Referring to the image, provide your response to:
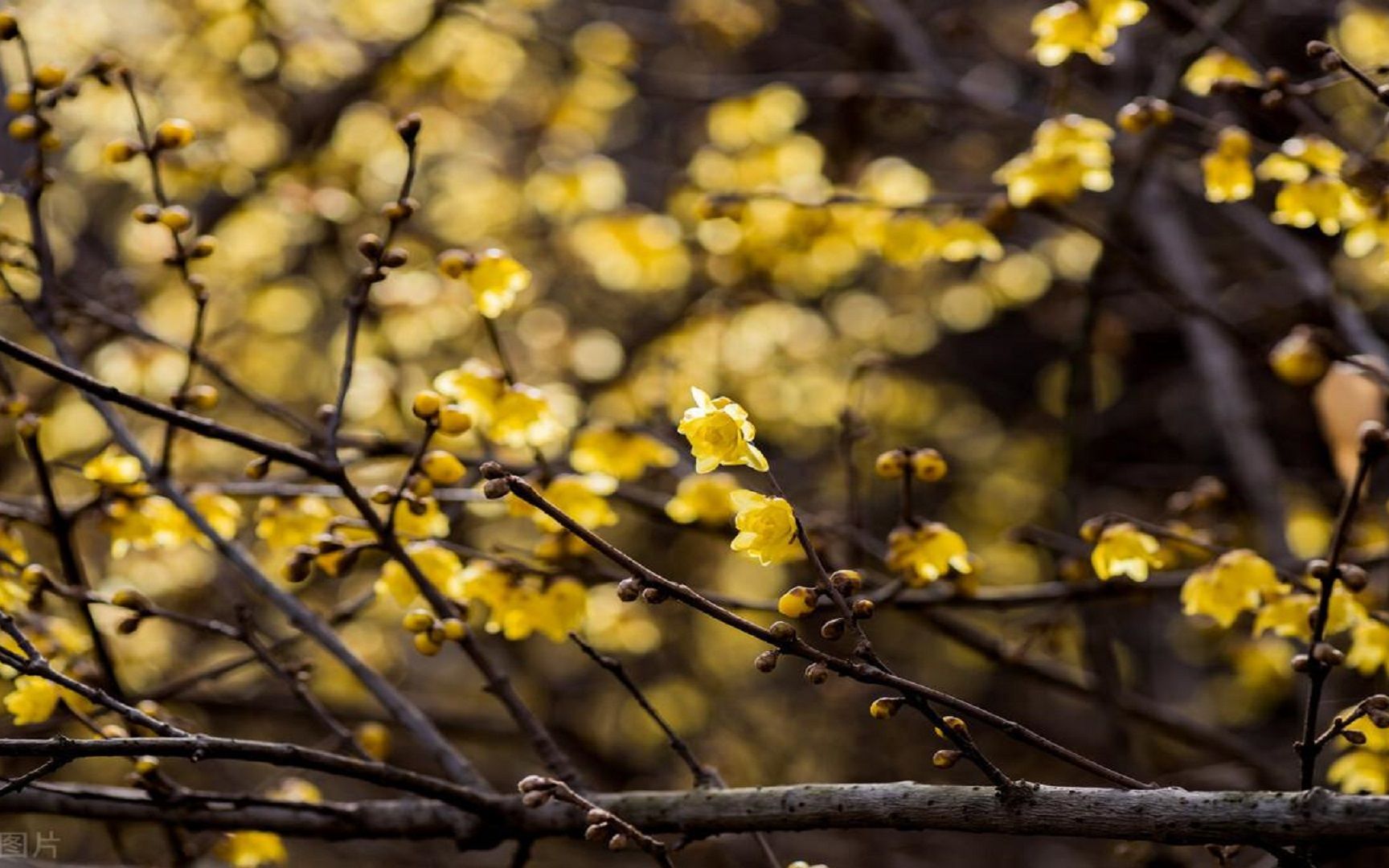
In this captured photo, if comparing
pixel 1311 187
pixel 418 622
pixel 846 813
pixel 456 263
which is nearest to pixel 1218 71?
pixel 1311 187

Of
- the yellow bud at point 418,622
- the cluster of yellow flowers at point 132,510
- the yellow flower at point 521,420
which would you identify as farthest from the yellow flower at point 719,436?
the cluster of yellow flowers at point 132,510

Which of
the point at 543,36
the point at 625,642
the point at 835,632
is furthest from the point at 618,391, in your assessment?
the point at 835,632

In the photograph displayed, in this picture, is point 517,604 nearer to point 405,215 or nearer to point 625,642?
point 405,215

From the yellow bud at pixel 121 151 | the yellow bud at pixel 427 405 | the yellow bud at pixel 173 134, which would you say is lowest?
the yellow bud at pixel 427 405

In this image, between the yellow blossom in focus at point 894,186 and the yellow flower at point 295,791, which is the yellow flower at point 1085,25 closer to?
the yellow blossom in focus at point 894,186

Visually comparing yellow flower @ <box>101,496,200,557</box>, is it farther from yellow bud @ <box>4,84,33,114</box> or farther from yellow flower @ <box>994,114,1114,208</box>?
yellow flower @ <box>994,114,1114,208</box>

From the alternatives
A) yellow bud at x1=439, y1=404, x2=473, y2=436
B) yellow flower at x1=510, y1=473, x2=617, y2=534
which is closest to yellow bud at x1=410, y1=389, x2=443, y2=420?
yellow bud at x1=439, y1=404, x2=473, y2=436

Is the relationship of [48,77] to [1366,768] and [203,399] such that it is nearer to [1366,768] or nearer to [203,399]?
[203,399]
